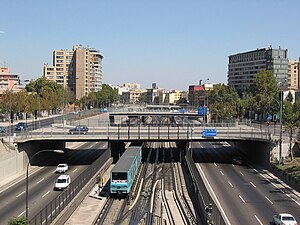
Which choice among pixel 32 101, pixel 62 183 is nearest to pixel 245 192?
pixel 62 183

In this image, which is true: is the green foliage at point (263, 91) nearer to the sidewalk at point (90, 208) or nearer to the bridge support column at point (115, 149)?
the bridge support column at point (115, 149)

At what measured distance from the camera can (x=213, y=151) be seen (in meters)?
89.9

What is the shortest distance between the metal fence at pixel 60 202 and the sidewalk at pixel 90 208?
4.45 ft

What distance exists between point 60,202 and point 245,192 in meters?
22.6

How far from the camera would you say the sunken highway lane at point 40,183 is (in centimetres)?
4112

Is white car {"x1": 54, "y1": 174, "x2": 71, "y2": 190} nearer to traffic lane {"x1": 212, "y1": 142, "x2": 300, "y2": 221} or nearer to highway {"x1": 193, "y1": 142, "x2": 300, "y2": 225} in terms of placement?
highway {"x1": 193, "y1": 142, "x2": 300, "y2": 225}

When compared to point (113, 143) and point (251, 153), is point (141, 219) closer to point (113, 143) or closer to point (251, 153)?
point (113, 143)

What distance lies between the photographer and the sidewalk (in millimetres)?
38247

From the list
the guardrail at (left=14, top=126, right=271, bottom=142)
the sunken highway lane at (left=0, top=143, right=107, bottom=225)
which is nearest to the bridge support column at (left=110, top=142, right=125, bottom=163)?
the guardrail at (left=14, top=126, right=271, bottom=142)

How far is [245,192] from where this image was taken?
4975 centimetres

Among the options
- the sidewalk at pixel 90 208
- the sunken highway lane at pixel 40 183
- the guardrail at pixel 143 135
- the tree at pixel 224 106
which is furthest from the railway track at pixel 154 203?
the tree at pixel 224 106

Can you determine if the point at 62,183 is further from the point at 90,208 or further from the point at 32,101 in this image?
the point at 32,101

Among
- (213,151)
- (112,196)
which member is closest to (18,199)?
(112,196)

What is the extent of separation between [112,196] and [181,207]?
8.63 meters
